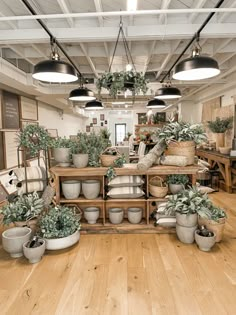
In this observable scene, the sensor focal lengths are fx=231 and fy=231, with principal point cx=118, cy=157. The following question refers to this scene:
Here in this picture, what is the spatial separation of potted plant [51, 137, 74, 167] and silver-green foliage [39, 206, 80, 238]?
623 mm

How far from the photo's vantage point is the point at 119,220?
10.1 feet

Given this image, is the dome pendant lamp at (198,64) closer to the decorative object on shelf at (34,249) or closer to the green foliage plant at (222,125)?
the decorative object on shelf at (34,249)

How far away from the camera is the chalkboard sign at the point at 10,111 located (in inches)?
207

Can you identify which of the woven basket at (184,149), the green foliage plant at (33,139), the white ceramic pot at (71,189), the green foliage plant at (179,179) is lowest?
the white ceramic pot at (71,189)

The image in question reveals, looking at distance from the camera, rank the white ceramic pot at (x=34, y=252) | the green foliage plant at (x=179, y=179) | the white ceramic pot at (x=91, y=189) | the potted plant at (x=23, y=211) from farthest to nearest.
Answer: the green foliage plant at (x=179, y=179) → the white ceramic pot at (x=91, y=189) → the potted plant at (x=23, y=211) → the white ceramic pot at (x=34, y=252)

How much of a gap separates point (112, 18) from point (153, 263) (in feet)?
10.0

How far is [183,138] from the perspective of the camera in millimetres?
2938

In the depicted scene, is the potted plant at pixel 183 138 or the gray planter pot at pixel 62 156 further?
the gray planter pot at pixel 62 156

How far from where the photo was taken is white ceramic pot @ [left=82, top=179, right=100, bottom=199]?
3.00 m

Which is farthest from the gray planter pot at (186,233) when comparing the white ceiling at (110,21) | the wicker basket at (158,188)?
the white ceiling at (110,21)

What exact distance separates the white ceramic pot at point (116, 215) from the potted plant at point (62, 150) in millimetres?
877

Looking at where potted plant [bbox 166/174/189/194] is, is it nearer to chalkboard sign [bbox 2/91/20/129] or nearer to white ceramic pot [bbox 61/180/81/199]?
white ceramic pot [bbox 61/180/81/199]

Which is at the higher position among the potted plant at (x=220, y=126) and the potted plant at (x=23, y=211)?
the potted plant at (x=220, y=126)

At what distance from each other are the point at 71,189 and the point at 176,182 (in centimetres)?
140
